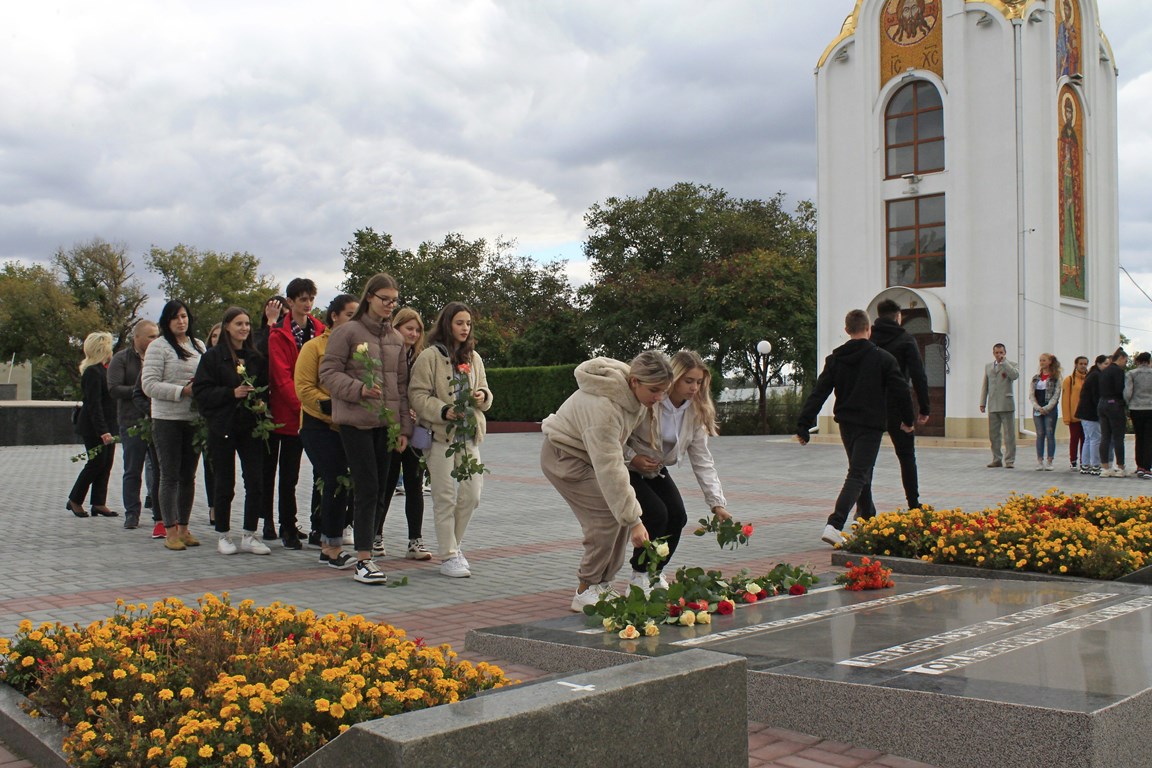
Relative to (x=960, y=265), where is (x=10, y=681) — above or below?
below

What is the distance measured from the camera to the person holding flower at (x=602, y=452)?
534 cm

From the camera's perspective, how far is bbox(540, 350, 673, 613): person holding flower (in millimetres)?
5344

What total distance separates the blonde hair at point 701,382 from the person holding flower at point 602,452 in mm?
266

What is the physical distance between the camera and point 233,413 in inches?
329

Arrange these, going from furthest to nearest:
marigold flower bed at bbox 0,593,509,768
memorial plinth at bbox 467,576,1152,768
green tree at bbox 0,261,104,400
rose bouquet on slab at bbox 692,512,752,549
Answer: green tree at bbox 0,261,104,400
rose bouquet on slab at bbox 692,512,752,549
memorial plinth at bbox 467,576,1152,768
marigold flower bed at bbox 0,593,509,768

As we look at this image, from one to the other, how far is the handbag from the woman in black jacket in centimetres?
446

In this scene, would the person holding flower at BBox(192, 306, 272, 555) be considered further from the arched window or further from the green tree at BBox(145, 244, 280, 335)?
the green tree at BBox(145, 244, 280, 335)

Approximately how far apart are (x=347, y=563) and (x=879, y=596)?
12.2 feet

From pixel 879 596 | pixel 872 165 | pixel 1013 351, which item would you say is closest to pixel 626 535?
pixel 879 596

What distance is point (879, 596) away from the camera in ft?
18.9

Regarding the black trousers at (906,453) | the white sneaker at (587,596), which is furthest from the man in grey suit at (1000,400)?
the white sneaker at (587,596)

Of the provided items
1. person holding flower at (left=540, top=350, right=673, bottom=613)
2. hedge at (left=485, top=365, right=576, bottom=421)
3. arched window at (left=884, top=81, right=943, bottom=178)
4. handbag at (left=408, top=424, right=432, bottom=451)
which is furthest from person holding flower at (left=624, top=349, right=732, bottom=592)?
hedge at (left=485, top=365, right=576, bottom=421)

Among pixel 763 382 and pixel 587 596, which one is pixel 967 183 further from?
pixel 587 596

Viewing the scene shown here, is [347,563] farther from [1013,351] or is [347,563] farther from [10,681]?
[1013,351]
